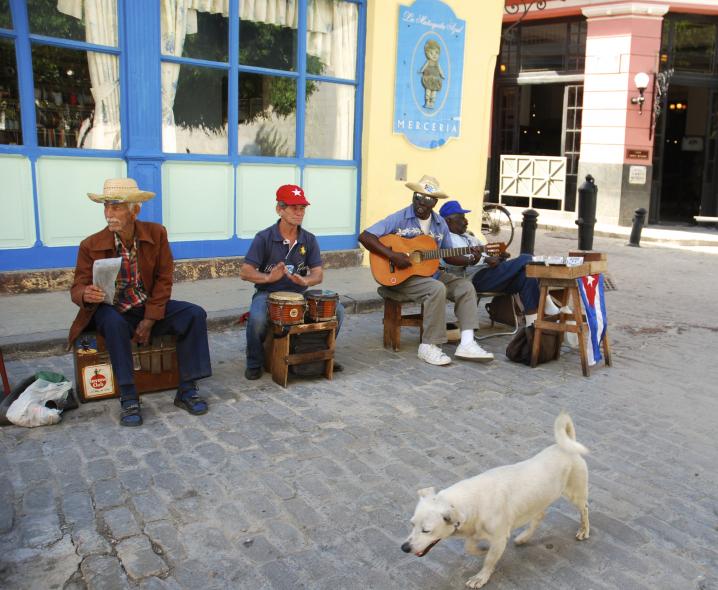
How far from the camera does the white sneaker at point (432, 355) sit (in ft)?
18.8

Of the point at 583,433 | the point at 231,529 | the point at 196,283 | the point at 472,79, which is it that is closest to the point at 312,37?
the point at 472,79

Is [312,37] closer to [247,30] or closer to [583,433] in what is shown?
[247,30]

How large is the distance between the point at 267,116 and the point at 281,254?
360cm

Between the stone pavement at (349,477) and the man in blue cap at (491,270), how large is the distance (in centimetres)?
65

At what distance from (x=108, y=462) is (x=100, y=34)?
499cm

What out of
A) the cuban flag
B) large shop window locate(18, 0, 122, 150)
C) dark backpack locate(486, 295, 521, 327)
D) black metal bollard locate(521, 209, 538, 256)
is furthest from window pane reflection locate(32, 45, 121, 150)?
black metal bollard locate(521, 209, 538, 256)

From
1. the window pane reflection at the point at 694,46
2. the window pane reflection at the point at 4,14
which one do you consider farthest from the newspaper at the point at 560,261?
the window pane reflection at the point at 694,46

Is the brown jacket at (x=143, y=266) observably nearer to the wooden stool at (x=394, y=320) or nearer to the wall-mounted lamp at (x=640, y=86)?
the wooden stool at (x=394, y=320)

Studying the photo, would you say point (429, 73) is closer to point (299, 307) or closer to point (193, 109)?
point (193, 109)

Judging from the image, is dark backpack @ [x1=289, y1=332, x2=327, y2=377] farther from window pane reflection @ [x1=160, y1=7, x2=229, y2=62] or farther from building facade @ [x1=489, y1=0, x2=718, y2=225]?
building facade @ [x1=489, y1=0, x2=718, y2=225]

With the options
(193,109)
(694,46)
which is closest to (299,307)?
(193,109)

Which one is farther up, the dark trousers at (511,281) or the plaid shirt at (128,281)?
the plaid shirt at (128,281)

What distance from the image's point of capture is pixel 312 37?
341 inches

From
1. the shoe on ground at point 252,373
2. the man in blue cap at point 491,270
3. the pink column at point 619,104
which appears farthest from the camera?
the pink column at point 619,104
